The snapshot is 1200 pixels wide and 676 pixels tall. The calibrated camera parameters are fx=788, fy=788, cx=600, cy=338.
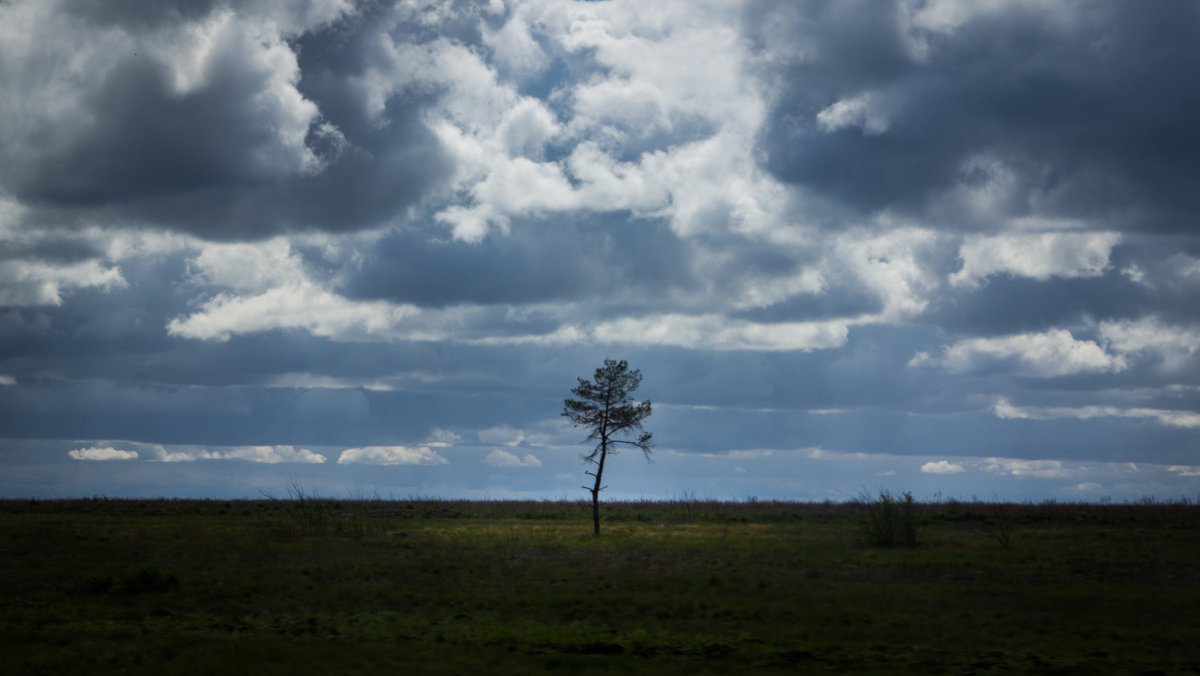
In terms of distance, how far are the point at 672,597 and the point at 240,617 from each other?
10730mm

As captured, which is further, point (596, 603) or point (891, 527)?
point (891, 527)

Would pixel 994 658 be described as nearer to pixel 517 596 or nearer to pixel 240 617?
pixel 517 596

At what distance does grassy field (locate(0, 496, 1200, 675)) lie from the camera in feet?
48.8

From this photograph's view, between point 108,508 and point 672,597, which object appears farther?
point 108,508

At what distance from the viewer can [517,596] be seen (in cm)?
2123

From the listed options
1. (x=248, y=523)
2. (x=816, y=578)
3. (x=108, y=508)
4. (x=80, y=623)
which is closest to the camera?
(x=80, y=623)

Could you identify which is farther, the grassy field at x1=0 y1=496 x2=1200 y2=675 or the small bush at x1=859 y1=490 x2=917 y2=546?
the small bush at x1=859 y1=490 x2=917 y2=546

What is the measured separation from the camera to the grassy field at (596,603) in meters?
14.9

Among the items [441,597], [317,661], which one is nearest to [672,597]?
[441,597]

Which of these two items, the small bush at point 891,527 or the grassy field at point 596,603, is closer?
the grassy field at point 596,603

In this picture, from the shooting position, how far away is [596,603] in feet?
66.1

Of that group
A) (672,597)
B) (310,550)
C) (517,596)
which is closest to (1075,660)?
(672,597)

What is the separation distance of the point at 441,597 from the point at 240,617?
16.2 feet

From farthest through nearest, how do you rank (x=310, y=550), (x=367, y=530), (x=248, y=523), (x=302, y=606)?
1. (x=248, y=523)
2. (x=367, y=530)
3. (x=310, y=550)
4. (x=302, y=606)
